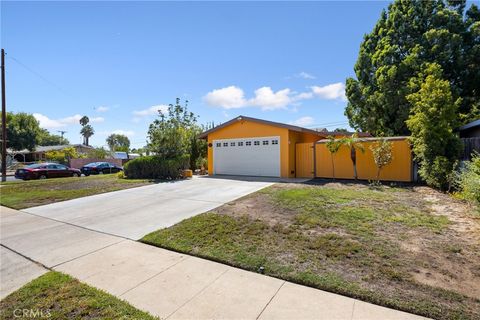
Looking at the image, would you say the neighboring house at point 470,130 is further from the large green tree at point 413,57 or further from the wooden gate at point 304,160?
the wooden gate at point 304,160

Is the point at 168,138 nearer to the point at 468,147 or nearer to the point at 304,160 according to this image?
the point at 304,160

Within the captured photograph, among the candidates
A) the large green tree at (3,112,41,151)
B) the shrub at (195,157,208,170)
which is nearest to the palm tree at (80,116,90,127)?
the large green tree at (3,112,41,151)

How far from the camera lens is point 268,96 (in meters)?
25.9

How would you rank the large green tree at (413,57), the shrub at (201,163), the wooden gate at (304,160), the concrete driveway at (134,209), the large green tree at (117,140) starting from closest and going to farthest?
the concrete driveway at (134,209) < the wooden gate at (304,160) < the large green tree at (413,57) < the shrub at (201,163) < the large green tree at (117,140)

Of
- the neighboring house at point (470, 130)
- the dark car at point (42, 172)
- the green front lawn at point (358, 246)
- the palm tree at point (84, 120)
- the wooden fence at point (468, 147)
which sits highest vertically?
the palm tree at point (84, 120)

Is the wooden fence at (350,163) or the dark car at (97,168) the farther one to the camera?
the dark car at (97,168)

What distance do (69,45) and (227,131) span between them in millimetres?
9404

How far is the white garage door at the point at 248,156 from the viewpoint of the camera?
14289 millimetres

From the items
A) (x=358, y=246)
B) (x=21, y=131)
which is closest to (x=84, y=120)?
(x=21, y=131)

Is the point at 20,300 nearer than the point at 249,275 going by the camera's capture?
Yes

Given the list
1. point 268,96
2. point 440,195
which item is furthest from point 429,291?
point 268,96

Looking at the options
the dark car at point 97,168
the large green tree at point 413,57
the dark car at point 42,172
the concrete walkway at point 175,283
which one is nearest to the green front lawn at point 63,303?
the concrete walkway at point 175,283

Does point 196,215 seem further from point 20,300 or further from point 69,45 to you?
point 69,45

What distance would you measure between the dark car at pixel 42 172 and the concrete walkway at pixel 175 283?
16099 mm
